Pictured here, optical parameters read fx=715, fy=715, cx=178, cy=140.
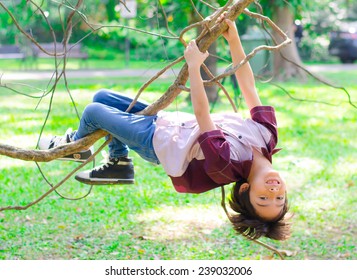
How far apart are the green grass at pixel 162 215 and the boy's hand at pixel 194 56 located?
13.0 inches

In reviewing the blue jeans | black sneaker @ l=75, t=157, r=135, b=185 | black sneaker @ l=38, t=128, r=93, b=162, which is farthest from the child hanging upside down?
black sneaker @ l=75, t=157, r=135, b=185

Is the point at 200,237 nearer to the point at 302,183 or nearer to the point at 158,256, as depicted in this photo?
the point at 158,256

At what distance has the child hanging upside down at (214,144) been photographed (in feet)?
9.61

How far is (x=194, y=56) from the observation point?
294 cm

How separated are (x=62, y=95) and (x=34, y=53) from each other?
226 inches

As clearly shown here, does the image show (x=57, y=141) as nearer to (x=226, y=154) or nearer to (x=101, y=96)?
(x=101, y=96)

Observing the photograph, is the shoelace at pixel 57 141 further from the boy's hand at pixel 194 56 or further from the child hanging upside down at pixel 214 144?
the boy's hand at pixel 194 56

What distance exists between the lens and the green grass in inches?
177

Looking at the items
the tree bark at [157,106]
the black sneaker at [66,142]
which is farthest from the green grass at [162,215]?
the black sneaker at [66,142]

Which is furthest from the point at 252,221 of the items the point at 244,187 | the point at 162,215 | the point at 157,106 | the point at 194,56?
the point at 162,215

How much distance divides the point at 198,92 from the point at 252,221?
69 cm
